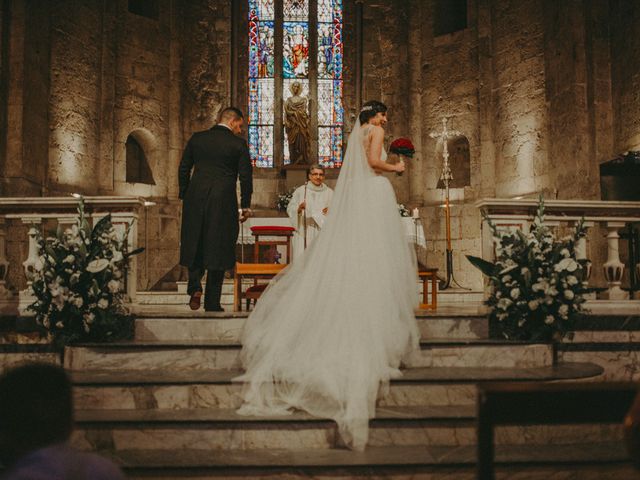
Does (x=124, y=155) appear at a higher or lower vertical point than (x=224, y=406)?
higher

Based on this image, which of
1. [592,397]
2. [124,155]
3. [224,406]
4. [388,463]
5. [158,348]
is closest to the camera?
[592,397]

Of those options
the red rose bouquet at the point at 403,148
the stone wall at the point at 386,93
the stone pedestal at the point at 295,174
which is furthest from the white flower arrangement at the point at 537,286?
the stone pedestal at the point at 295,174

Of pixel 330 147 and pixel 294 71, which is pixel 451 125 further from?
pixel 294 71

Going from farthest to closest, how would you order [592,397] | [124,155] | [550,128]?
1. [124,155]
2. [550,128]
3. [592,397]

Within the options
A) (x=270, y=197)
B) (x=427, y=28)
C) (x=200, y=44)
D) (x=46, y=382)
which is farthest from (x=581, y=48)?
(x=46, y=382)

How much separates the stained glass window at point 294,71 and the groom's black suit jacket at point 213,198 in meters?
8.51

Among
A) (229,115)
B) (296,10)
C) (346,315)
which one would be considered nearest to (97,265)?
(229,115)

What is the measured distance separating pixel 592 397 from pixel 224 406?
284cm

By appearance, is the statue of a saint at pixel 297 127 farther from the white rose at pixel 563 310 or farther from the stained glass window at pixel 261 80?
the white rose at pixel 563 310

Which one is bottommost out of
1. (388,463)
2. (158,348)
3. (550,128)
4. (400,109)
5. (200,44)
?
(388,463)

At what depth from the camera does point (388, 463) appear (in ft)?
11.8

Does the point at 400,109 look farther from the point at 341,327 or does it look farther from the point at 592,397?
the point at 592,397

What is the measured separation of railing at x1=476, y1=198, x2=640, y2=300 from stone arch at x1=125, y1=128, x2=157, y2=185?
29.4 feet

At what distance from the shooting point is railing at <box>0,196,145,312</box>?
570cm
